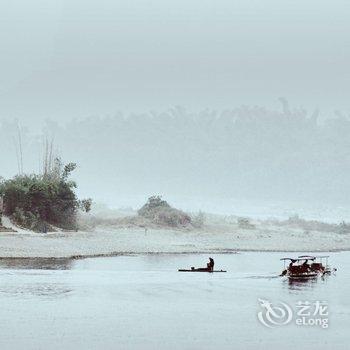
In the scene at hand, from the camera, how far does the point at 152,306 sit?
36.1 meters

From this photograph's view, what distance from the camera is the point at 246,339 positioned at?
29094 mm

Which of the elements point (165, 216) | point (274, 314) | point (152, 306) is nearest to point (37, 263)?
point (152, 306)

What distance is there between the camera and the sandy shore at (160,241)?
57969 mm

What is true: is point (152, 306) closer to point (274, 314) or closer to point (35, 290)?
point (274, 314)

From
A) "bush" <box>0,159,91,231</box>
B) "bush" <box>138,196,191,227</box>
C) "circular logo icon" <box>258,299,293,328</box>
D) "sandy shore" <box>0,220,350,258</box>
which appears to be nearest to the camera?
"circular logo icon" <box>258,299,293,328</box>

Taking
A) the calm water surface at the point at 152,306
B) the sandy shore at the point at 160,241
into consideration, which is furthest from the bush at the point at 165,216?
the calm water surface at the point at 152,306

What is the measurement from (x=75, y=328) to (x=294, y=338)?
7.90 m

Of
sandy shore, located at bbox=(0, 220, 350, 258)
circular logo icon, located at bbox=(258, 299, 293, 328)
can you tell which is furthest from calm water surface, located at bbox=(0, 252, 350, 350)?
sandy shore, located at bbox=(0, 220, 350, 258)

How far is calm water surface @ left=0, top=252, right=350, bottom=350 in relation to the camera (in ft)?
94.1

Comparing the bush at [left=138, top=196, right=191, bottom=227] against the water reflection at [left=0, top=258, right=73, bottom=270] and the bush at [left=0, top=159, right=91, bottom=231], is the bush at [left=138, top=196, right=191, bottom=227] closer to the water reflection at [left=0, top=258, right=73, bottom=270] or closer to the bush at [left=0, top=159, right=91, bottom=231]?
the bush at [left=0, top=159, right=91, bottom=231]

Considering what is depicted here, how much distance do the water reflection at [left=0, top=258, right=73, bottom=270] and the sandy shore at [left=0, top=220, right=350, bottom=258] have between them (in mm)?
1419

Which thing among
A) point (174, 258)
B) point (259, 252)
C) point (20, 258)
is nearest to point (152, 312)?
point (20, 258)

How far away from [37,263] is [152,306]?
16.5 metres

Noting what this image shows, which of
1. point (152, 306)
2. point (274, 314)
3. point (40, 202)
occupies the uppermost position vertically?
point (40, 202)
